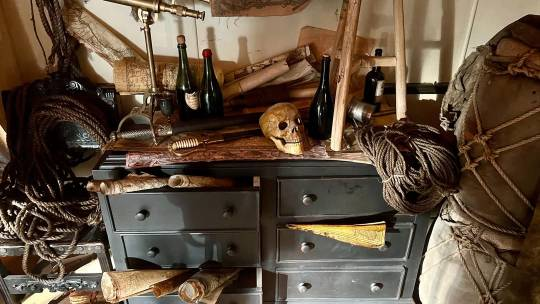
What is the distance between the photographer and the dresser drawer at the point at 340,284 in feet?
5.04

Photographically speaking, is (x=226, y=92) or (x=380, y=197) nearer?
(x=380, y=197)

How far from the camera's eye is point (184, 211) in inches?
53.0

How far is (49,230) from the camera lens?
56.7 inches

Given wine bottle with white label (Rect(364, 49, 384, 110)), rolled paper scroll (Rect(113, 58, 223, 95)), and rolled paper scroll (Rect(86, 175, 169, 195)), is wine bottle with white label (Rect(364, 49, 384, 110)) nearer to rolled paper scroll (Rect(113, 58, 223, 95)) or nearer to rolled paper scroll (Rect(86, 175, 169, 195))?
rolled paper scroll (Rect(113, 58, 223, 95))

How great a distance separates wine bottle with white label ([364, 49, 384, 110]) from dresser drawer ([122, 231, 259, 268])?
62cm

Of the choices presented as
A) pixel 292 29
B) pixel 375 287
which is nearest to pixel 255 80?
pixel 292 29

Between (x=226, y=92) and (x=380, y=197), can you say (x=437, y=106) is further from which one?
(x=226, y=92)

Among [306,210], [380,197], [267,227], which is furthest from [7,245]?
[380,197]

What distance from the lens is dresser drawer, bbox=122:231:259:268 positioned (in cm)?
142

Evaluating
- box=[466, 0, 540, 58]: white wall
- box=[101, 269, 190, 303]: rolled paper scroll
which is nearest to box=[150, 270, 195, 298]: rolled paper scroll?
box=[101, 269, 190, 303]: rolled paper scroll

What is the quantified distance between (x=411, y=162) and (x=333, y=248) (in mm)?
454

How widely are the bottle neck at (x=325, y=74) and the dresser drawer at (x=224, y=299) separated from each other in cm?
76

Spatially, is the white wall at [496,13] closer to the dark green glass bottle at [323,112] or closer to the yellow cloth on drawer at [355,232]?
the dark green glass bottle at [323,112]

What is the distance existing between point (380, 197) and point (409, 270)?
1.20 ft
